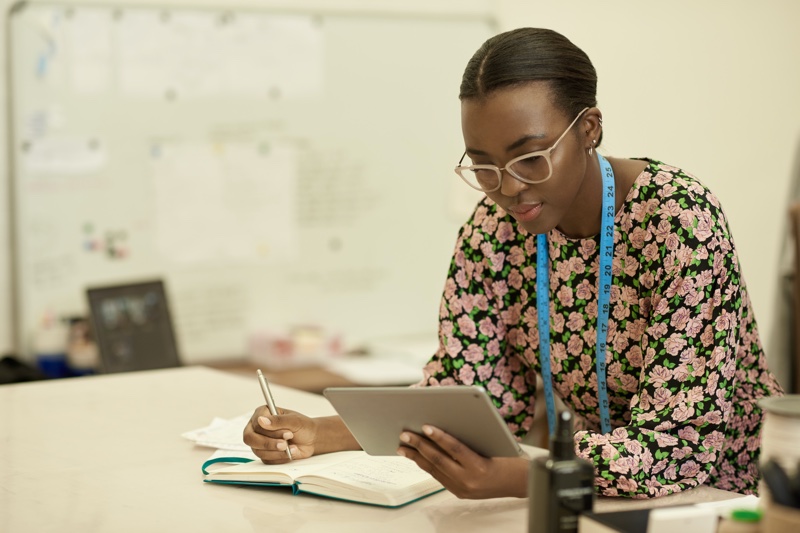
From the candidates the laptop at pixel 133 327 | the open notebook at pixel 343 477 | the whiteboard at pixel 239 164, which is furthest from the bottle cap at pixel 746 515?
the whiteboard at pixel 239 164

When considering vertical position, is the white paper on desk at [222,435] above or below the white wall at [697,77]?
below

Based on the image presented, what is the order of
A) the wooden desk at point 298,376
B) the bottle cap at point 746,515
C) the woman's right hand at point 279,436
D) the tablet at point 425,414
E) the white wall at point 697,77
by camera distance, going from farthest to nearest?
the white wall at point 697,77
the wooden desk at point 298,376
the woman's right hand at point 279,436
the tablet at point 425,414
the bottle cap at point 746,515

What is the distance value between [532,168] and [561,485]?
22.6 inches

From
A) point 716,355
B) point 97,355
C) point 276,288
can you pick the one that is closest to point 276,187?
point 276,288

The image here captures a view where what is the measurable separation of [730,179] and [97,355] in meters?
2.60

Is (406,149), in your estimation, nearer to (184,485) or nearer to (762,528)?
(184,485)

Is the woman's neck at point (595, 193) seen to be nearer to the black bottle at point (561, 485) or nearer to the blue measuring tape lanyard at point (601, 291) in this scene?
the blue measuring tape lanyard at point (601, 291)

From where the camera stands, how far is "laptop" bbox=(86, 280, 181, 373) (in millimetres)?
3160

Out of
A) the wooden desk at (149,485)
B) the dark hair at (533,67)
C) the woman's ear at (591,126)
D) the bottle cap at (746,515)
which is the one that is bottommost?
the wooden desk at (149,485)

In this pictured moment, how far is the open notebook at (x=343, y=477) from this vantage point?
4.86 ft

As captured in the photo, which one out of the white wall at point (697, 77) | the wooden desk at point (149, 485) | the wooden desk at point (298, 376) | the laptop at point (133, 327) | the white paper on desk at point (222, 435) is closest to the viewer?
the wooden desk at point (149, 485)

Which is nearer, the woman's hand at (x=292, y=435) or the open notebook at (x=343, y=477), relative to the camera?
the open notebook at (x=343, y=477)

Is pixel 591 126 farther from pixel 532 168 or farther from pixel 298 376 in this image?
pixel 298 376

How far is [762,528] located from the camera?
101 cm
